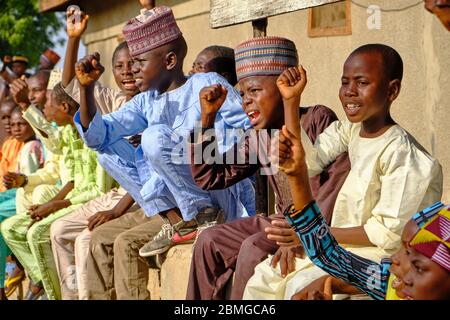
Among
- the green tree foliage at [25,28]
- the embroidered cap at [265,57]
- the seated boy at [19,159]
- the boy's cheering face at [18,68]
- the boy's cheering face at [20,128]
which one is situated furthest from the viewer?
the green tree foliage at [25,28]

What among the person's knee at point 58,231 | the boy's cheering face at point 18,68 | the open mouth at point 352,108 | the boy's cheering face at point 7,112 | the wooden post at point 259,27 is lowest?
the person's knee at point 58,231

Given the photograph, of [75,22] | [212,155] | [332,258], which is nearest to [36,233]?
[75,22]

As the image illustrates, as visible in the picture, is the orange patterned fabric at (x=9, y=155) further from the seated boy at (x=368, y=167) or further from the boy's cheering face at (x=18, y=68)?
the seated boy at (x=368, y=167)

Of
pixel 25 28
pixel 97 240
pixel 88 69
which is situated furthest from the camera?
pixel 25 28

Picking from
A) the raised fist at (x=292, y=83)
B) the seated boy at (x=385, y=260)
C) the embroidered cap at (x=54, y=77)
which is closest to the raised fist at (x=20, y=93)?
the embroidered cap at (x=54, y=77)

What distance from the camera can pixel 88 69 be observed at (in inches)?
252

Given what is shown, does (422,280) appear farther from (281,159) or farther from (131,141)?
(131,141)

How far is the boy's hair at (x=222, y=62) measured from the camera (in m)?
7.13

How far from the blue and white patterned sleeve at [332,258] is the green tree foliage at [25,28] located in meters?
18.6

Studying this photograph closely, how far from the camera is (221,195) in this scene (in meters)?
6.21

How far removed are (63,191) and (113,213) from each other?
1.20 metres

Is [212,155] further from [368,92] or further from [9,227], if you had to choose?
[9,227]

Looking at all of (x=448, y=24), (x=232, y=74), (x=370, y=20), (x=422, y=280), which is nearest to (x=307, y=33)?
(x=370, y=20)

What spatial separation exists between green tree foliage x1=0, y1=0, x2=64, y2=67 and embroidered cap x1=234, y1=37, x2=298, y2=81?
1659 cm
